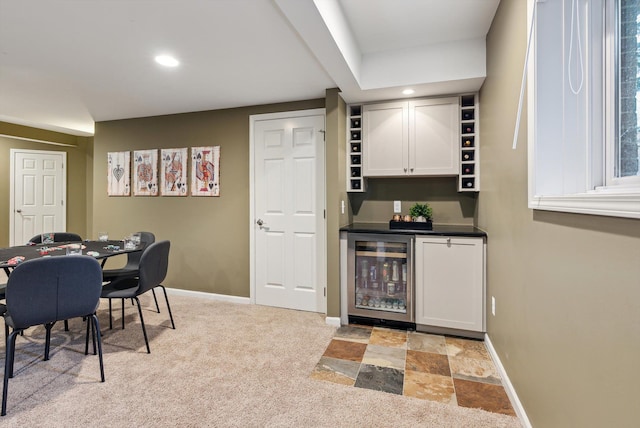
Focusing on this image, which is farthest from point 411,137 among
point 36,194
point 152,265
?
point 36,194

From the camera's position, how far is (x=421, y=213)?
308 cm

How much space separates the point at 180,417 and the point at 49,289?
1076 millimetres

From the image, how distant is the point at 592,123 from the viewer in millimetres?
1129

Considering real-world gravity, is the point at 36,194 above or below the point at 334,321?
above

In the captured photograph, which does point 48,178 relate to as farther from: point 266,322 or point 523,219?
point 523,219

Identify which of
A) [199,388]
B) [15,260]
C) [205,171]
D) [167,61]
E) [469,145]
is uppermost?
[167,61]

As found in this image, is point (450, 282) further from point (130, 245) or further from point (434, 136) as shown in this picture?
point (130, 245)

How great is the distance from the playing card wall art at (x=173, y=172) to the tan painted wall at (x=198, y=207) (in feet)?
0.30

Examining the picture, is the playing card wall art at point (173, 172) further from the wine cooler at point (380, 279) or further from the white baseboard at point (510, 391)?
the white baseboard at point (510, 391)

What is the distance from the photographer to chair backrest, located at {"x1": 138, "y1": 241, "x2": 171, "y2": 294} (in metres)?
2.38

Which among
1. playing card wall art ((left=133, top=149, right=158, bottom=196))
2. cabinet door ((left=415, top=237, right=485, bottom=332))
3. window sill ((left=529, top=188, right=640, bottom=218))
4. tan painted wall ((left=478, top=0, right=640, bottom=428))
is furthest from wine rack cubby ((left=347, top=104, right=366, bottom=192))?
playing card wall art ((left=133, top=149, right=158, bottom=196))

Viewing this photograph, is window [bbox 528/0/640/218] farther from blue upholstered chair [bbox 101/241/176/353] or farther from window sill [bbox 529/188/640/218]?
blue upholstered chair [bbox 101/241/176/353]

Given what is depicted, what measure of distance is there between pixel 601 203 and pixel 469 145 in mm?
2168

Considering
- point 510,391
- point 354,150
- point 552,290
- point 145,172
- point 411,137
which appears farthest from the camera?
point 145,172
